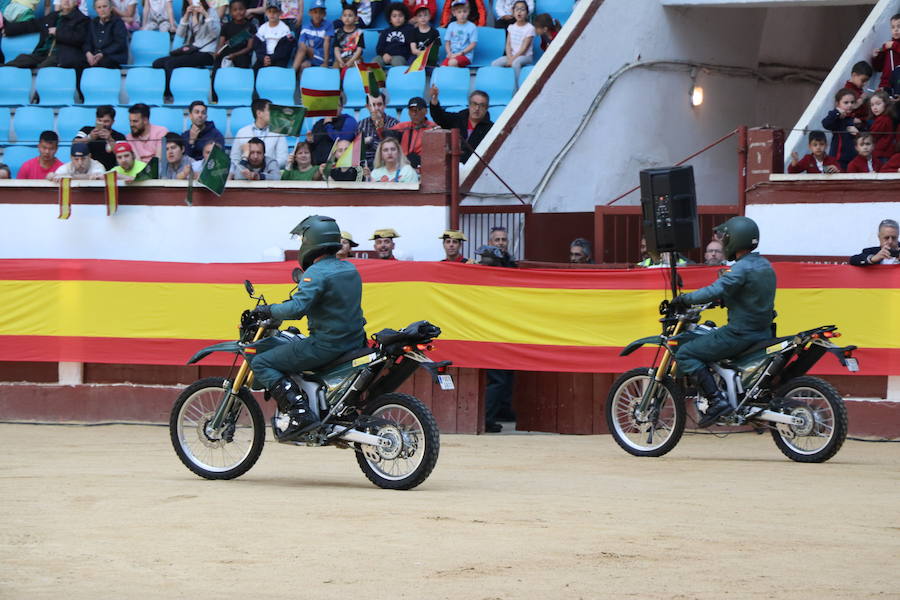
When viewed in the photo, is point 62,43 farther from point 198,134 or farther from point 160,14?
point 198,134

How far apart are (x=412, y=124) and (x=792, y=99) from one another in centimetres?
614

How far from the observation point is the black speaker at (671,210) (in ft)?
46.2

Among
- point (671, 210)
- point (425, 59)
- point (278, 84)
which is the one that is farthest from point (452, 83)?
point (671, 210)

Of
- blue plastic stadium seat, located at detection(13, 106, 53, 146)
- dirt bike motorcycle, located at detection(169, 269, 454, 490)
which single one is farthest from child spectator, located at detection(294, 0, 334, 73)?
dirt bike motorcycle, located at detection(169, 269, 454, 490)

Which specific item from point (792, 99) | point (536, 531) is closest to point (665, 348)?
point (536, 531)

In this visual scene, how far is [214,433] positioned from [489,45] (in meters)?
9.63

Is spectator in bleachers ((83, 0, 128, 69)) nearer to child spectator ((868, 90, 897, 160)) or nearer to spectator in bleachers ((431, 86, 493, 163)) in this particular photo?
spectator in bleachers ((431, 86, 493, 163))

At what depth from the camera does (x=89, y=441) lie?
14.2 m

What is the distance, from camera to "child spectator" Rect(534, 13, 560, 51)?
19.1m

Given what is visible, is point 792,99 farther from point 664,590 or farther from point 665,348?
point 664,590

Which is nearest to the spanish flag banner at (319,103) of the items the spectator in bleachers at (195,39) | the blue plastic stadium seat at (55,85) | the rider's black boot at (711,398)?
the spectator in bleachers at (195,39)

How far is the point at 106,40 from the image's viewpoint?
826 inches

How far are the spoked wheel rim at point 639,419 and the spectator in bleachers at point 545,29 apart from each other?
673cm

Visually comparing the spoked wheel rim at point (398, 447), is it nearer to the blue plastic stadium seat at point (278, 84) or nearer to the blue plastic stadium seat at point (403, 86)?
the blue plastic stadium seat at point (403, 86)
